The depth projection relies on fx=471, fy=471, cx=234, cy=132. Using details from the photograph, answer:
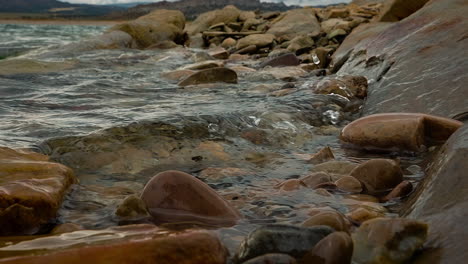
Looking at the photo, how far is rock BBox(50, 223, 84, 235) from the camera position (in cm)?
216

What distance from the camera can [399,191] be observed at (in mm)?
A: 2670

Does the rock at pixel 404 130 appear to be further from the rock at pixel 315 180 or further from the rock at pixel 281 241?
the rock at pixel 281 241

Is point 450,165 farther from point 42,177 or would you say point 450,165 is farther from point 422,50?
point 422,50

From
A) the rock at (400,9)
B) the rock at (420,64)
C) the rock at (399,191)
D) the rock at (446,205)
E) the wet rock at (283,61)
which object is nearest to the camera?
the rock at (446,205)

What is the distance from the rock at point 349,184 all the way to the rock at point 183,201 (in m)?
0.77

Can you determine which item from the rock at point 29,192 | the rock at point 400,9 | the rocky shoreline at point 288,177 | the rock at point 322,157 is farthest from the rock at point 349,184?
the rock at point 400,9

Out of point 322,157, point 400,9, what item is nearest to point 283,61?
point 400,9

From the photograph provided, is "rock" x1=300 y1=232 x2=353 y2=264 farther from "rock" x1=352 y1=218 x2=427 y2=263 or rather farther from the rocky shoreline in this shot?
"rock" x1=352 y1=218 x2=427 y2=263

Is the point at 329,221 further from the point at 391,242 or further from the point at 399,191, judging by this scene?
the point at 399,191

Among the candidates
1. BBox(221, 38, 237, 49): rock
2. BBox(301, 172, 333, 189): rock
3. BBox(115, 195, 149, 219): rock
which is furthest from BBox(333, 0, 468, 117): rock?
BBox(221, 38, 237, 49): rock

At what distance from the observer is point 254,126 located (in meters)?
4.58

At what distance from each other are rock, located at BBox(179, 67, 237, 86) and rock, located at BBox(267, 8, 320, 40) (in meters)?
8.62

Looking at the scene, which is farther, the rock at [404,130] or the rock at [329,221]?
the rock at [404,130]

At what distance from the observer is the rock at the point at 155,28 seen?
56.7ft
